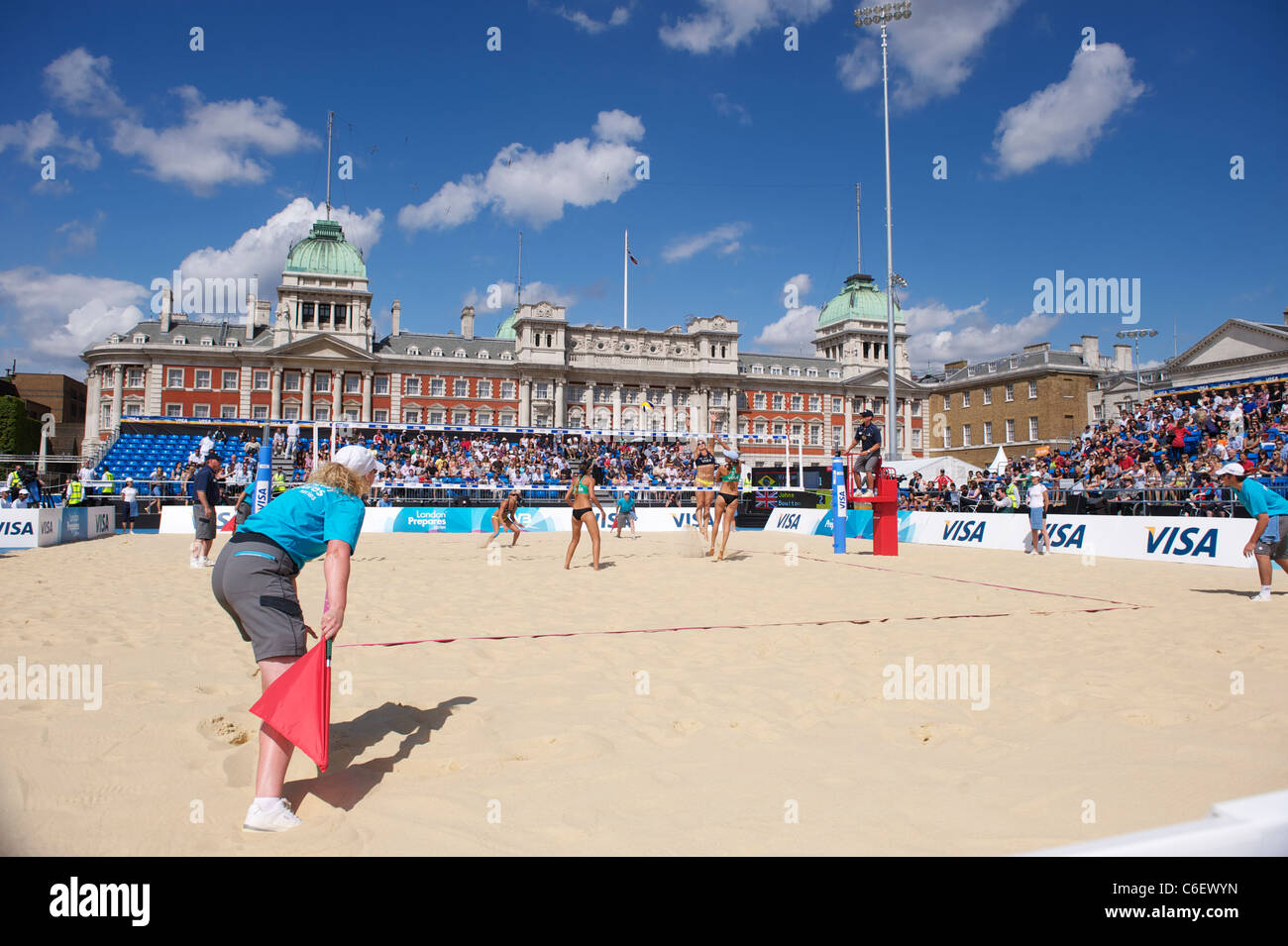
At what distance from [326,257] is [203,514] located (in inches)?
2215

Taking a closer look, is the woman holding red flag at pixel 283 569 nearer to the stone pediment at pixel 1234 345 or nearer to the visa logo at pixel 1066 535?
the visa logo at pixel 1066 535

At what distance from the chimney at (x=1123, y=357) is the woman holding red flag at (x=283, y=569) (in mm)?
71395

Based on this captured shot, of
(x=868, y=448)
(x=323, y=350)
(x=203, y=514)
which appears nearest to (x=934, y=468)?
(x=868, y=448)

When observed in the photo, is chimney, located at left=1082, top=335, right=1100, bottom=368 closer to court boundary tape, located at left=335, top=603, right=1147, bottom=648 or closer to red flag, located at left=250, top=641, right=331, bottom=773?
court boundary tape, located at left=335, top=603, right=1147, bottom=648

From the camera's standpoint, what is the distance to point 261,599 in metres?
3.25

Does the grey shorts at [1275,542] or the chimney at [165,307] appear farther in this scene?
the chimney at [165,307]

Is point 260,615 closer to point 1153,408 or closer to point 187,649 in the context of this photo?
point 187,649

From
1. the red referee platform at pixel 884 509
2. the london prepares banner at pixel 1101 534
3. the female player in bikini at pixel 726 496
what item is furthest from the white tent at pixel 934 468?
the female player in bikini at pixel 726 496

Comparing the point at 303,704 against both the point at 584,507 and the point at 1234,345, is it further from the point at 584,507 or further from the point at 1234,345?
the point at 1234,345

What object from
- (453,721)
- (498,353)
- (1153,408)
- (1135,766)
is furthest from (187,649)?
(498,353)

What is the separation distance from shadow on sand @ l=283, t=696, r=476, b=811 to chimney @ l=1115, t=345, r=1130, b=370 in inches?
2785

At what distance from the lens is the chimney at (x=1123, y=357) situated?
61.5m

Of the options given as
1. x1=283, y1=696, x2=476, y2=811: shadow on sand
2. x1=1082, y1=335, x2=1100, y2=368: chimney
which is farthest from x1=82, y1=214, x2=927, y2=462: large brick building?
x1=283, y1=696, x2=476, y2=811: shadow on sand

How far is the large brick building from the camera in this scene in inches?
2306
